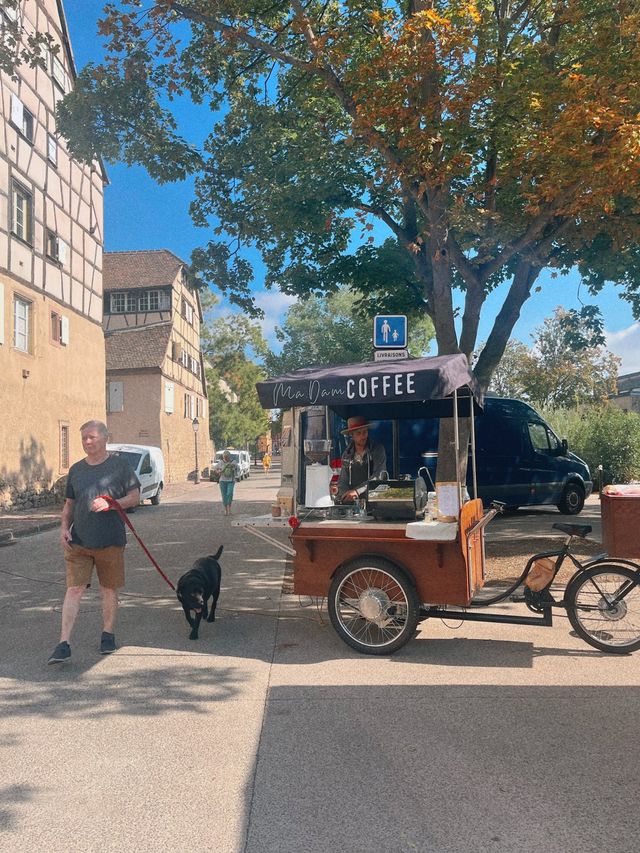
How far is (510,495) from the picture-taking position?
15.6m

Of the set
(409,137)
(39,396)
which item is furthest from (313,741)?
(39,396)

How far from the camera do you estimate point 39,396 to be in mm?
21047

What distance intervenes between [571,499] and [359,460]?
441 inches

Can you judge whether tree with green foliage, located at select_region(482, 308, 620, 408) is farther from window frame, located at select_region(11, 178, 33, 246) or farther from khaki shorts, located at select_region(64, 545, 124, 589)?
khaki shorts, located at select_region(64, 545, 124, 589)

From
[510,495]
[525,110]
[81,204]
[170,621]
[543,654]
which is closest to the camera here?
[543,654]

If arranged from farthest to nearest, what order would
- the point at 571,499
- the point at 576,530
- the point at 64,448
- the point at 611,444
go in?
the point at 64,448, the point at 611,444, the point at 571,499, the point at 576,530

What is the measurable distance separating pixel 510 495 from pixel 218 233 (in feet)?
27.3

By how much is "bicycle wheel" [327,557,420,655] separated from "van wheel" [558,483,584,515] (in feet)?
38.3

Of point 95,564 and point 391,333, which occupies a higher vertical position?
point 391,333

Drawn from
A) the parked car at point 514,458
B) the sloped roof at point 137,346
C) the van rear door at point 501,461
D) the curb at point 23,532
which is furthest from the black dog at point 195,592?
the sloped roof at point 137,346

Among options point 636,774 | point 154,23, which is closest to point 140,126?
point 154,23

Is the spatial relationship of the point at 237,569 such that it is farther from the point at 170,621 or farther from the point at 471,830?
the point at 471,830

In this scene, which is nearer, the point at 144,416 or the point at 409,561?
the point at 409,561

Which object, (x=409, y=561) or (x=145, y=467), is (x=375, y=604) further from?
(x=145, y=467)
